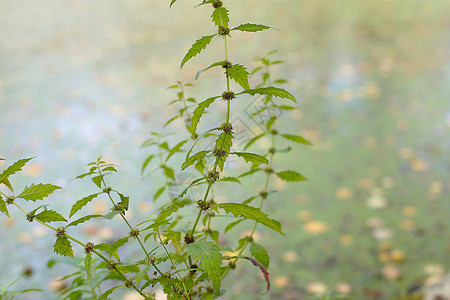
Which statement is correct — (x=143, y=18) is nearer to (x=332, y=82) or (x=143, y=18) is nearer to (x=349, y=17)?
(x=349, y=17)

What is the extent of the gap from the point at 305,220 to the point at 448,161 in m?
1.32

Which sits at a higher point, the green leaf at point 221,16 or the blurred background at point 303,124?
the blurred background at point 303,124

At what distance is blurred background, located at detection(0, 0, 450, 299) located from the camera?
2.50m

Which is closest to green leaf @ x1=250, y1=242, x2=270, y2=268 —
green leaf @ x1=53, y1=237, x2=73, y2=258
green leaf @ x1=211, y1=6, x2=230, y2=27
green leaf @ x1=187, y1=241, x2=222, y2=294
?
green leaf @ x1=187, y1=241, x2=222, y2=294

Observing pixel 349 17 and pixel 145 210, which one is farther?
pixel 349 17

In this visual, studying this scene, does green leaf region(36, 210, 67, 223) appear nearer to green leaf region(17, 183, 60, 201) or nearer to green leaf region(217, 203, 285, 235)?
green leaf region(17, 183, 60, 201)

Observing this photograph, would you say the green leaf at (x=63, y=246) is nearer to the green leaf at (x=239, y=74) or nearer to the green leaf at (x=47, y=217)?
the green leaf at (x=47, y=217)

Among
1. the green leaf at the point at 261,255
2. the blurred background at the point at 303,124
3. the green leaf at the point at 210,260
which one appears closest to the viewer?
the green leaf at the point at 210,260

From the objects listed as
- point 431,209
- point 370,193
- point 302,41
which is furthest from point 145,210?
point 302,41

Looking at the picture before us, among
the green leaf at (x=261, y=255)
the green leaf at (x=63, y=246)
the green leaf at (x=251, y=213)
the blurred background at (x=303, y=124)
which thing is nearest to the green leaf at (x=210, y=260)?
the green leaf at (x=251, y=213)

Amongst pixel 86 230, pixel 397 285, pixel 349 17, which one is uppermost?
pixel 349 17

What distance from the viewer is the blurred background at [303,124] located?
98.3 inches

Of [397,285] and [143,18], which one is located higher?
[143,18]

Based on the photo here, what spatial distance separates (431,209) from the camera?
2.76m
